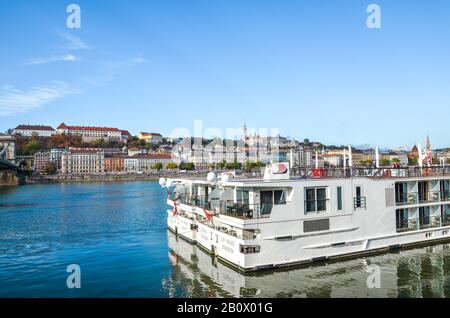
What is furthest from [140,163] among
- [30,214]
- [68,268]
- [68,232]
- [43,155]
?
[68,268]

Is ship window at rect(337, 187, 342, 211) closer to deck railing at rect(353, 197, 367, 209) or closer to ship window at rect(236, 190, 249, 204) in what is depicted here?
deck railing at rect(353, 197, 367, 209)

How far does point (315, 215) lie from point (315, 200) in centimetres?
78

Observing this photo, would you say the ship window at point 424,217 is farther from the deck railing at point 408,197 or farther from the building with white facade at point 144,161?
the building with white facade at point 144,161

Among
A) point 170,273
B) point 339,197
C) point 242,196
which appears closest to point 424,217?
point 339,197

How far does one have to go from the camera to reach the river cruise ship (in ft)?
60.7

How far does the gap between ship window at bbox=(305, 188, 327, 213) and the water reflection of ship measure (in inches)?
109

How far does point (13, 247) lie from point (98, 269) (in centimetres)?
936

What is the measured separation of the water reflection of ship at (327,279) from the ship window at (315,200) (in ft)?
9.04

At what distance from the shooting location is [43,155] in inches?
6836

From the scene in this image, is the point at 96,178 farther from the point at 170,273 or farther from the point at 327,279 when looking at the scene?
the point at 327,279

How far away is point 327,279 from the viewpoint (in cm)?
1764

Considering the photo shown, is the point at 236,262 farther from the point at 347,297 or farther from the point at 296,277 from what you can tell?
the point at 347,297

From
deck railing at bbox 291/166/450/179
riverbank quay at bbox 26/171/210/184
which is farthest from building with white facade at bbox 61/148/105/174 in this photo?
deck railing at bbox 291/166/450/179

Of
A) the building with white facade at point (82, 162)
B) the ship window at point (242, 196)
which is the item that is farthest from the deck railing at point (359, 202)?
the building with white facade at point (82, 162)
